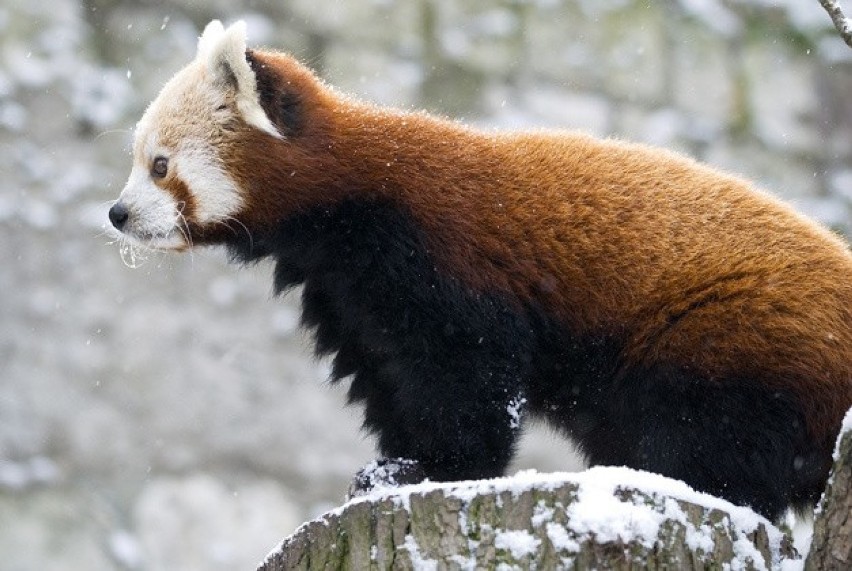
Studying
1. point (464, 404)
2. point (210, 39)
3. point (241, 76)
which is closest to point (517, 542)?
point (464, 404)

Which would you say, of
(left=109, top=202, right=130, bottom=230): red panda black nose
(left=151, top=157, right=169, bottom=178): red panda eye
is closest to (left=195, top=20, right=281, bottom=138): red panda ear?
(left=151, top=157, right=169, bottom=178): red panda eye

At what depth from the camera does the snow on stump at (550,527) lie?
2459 mm

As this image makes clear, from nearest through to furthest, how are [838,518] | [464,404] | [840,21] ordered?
[838,518]
[840,21]
[464,404]

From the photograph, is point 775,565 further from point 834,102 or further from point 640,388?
point 834,102

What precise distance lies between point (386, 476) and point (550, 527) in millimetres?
1097

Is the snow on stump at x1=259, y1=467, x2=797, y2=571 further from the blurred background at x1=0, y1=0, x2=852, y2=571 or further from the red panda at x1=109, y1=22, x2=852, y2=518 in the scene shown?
the blurred background at x1=0, y1=0, x2=852, y2=571

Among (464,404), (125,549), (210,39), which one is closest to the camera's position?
(464,404)

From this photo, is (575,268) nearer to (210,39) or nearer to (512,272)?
(512,272)

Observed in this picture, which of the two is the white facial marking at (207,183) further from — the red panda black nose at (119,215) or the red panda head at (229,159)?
the red panda black nose at (119,215)

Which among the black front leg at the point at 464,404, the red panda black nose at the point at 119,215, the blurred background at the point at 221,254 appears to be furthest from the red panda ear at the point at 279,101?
the blurred background at the point at 221,254

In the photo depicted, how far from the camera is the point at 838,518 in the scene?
7.96 feet

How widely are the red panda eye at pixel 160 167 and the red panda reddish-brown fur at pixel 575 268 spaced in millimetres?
216

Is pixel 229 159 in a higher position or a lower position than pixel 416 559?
higher

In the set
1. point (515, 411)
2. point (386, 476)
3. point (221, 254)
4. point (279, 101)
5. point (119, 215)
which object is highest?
point (221, 254)
